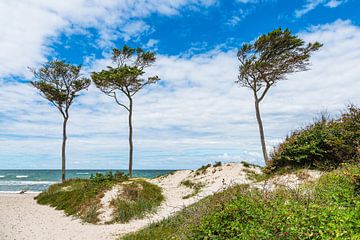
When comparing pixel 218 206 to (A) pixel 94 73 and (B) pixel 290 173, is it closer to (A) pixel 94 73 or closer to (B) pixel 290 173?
(B) pixel 290 173

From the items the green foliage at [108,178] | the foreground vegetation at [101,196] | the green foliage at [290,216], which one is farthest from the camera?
the green foliage at [108,178]

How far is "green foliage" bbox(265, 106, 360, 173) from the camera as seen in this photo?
33.8 ft

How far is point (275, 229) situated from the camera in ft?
15.8

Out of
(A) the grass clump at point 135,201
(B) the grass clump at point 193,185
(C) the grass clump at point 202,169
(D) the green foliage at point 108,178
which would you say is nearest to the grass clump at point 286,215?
(A) the grass clump at point 135,201

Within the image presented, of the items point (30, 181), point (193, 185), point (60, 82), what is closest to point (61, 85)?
point (60, 82)

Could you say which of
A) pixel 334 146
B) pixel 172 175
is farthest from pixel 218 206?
pixel 172 175

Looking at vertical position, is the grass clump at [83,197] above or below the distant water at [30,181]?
above

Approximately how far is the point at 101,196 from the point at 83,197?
1.35 meters

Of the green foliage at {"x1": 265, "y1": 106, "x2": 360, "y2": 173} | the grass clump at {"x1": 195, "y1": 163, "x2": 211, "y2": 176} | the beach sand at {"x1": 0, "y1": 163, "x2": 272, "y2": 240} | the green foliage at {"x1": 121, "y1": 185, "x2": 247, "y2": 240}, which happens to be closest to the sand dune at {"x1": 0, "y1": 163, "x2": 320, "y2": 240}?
the beach sand at {"x1": 0, "y1": 163, "x2": 272, "y2": 240}

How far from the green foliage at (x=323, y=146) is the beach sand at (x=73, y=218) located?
8.05 feet

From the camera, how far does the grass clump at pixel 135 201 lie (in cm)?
1198

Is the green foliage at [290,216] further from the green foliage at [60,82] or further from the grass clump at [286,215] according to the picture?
the green foliage at [60,82]

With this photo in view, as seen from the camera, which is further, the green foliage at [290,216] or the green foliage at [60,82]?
the green foliage at [60,82]

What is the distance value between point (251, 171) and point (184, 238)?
1201cm
